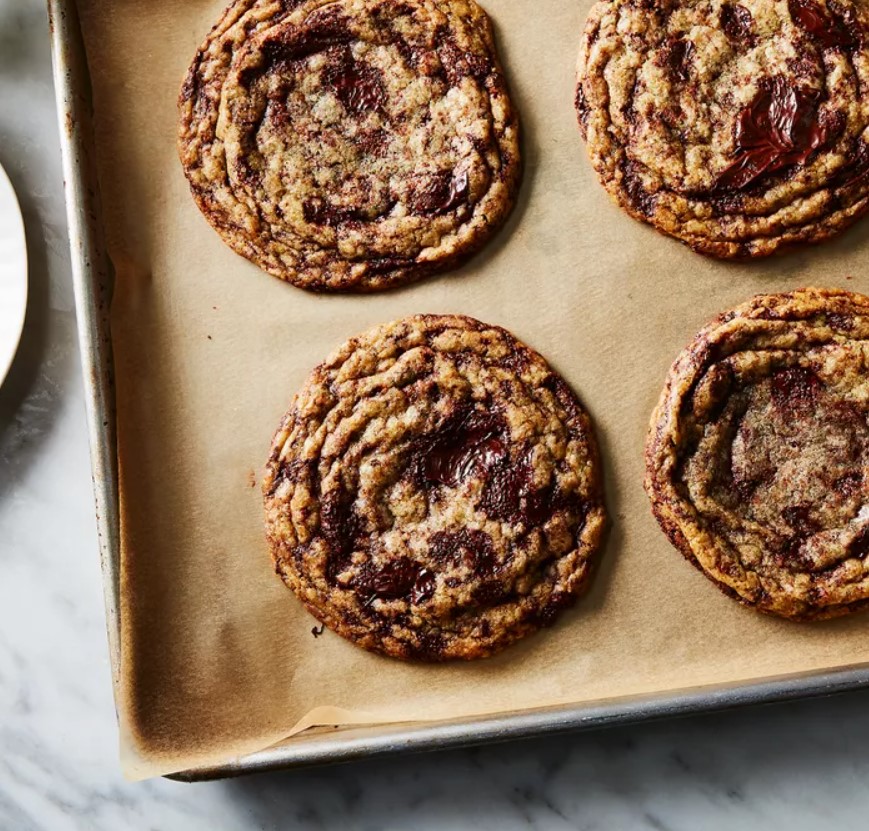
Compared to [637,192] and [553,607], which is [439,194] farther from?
[553,607]

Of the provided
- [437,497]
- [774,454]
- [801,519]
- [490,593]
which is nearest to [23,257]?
[437,497]

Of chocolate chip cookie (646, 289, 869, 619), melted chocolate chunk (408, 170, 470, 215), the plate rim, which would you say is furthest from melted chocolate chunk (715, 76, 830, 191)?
the plate rim

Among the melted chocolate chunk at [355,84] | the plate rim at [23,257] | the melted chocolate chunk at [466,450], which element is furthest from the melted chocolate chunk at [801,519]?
the plate rim at [23,257]

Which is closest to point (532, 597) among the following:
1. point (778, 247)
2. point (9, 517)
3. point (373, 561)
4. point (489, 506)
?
point (489, 506)

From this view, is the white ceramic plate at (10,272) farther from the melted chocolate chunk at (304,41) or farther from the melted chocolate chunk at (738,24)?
the melted chocolate chunk at (738,24)

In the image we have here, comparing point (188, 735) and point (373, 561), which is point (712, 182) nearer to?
point (373, 561)
